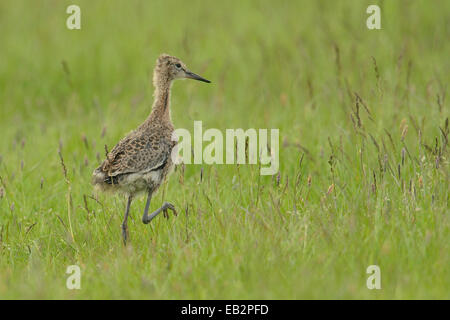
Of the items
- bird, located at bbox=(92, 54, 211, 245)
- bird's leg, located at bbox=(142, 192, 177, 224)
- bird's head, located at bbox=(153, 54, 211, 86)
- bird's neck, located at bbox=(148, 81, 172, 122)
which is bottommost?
bird's leg, located at bbox=(142, 192, 177, 224)

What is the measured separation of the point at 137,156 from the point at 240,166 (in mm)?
1381

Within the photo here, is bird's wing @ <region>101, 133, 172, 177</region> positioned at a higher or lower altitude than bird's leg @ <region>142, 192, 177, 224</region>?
higher

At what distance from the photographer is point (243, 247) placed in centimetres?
453

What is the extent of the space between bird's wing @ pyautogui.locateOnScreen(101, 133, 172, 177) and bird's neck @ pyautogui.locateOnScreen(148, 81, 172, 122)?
339mm

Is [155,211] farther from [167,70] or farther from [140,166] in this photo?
[167,70]

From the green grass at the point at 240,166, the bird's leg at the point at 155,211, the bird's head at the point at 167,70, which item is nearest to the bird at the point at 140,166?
the bird's leg at the point at 155,211

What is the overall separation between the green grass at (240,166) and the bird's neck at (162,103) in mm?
334

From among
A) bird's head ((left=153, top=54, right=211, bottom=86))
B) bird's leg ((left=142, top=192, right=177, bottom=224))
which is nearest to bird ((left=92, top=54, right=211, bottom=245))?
bird's leg ((left=142, top=192, right=177, bottom=224))

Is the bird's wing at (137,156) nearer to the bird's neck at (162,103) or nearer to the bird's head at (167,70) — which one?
the bird's neck at (162,103)

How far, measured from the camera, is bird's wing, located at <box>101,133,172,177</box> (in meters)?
5.44

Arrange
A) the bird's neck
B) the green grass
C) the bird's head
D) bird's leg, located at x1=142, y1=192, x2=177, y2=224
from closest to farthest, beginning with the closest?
the green grass → bird's leg, located at x1=142, y1=192, x2=177, y2=224 → the bird's neck → the bird's head

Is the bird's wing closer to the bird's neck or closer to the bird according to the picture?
the bird
